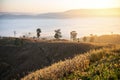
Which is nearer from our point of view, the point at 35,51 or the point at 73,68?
the point at 73,68

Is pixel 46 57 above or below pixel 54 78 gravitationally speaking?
below

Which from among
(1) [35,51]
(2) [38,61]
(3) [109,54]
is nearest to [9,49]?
(1) [35,51]

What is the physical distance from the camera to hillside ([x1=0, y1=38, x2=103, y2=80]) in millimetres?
81500

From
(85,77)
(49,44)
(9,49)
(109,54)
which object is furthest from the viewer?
(9,49)

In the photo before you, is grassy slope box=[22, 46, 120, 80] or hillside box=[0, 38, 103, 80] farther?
hillside box=[0, 38, 103, 80]

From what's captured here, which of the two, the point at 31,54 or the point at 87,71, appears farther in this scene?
the point at 31,54

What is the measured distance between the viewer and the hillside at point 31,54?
267ft

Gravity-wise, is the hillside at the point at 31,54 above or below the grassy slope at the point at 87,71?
below

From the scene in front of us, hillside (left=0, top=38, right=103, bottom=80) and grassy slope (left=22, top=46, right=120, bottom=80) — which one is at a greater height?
grassy slope (left=22, top=46, right=120, bottom=80)

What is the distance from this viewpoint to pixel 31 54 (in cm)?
9888

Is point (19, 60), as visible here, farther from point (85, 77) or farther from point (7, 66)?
point (85, 77)

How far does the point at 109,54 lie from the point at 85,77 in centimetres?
381

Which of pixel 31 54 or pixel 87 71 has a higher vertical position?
pixel 87 71

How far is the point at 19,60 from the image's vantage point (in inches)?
3745
